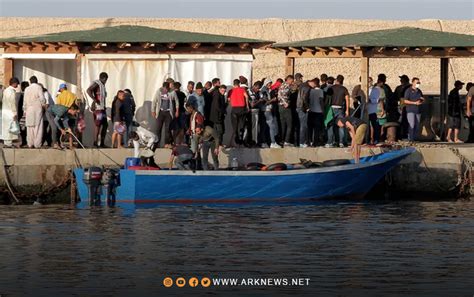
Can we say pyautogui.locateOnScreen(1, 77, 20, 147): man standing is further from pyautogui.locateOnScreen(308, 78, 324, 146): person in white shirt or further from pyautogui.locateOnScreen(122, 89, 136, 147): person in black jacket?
pyautogui.locateOnScreen(308, 78, 324, 146): person in white shirt

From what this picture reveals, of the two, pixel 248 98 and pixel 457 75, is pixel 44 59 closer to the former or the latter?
pixel 248 98

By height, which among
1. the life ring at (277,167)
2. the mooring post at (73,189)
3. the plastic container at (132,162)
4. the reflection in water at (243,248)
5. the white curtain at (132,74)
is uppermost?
the white curtain at (132,74)

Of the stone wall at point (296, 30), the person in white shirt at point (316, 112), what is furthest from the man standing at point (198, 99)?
the stone wall at point (296, 30)

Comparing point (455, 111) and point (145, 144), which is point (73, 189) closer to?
point (145, 144)

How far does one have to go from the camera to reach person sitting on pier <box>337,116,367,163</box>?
32.0 meters

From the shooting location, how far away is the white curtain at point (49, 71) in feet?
118

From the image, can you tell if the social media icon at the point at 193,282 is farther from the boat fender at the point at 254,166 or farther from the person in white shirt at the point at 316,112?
the person in white shirt at the point at 316,112

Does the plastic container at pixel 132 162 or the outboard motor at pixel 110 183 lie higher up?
the plastic container at pixel 132 162

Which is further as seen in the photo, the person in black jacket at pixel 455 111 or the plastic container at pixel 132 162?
the person in black jacket at pixel 455 111

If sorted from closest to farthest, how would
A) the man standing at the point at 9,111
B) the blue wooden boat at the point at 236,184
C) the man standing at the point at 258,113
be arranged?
the blue wooden boat at the point at 236,184, the man standing at the point at 9,111, the man standing at the point at 258,113

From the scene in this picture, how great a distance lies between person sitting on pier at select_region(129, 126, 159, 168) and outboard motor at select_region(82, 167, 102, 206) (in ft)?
3.54

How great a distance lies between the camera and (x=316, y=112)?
33.9 m

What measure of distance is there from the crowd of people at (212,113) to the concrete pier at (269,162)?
0.46 metres

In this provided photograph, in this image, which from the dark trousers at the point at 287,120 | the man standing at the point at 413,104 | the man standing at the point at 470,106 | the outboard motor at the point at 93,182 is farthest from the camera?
the man standing at the point at 470,106
